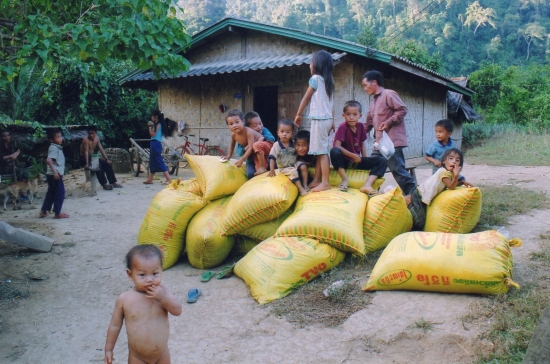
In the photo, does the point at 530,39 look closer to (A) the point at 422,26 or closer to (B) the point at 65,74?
(A) the point at 422,26

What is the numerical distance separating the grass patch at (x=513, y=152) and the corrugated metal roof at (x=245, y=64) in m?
4.91

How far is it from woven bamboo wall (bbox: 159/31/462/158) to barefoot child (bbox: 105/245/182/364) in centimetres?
677

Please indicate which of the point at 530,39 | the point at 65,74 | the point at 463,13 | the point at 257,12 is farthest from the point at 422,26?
the point at 65,74

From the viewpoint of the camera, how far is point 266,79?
9.33 m

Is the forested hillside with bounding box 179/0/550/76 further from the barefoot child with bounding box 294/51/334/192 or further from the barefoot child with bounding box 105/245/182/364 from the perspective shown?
the barefoot child with bounding box 105/245/182/364

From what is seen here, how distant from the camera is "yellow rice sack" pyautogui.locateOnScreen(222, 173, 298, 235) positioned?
3.95m

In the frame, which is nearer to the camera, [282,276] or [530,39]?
[282,276]

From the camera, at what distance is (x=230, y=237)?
425cm

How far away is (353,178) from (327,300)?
1484 millimetres

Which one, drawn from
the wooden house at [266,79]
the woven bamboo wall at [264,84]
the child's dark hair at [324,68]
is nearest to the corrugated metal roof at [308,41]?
the wooden house at [266,79]

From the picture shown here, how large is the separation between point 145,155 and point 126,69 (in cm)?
662

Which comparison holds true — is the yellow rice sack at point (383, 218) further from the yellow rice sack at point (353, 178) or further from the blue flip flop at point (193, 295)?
the blue flip flop at point (193, 295)

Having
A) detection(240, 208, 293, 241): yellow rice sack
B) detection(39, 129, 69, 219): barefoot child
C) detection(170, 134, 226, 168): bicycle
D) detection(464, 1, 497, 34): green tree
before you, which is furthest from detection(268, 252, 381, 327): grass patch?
detection(464, 1, 497, 34): green tree

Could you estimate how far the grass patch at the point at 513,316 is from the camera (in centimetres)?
232
